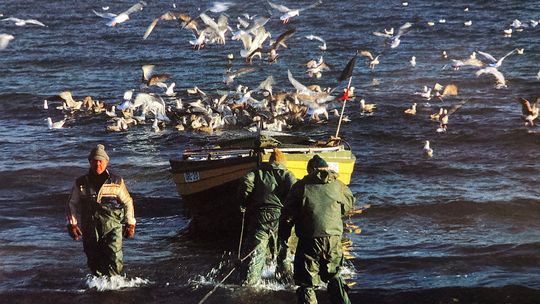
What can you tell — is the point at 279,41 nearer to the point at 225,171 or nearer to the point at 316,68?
the point at 316,68

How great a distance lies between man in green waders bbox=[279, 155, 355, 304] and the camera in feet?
32.3

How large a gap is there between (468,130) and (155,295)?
14.0 meters

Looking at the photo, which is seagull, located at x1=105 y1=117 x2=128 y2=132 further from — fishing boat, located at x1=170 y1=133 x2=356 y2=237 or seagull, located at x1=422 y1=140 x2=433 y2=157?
fishing boat, located at x1=170 y1=133 x2=356 y2=237

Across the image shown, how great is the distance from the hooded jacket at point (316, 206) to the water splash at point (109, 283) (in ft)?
9.02

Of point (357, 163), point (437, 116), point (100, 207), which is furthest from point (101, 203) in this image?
point (437, 116)

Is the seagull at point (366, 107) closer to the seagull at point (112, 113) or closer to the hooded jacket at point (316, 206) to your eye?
the seagull at point (112, 113)

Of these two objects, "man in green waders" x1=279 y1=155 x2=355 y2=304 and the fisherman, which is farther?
the fisherman

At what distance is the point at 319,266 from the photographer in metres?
10.0

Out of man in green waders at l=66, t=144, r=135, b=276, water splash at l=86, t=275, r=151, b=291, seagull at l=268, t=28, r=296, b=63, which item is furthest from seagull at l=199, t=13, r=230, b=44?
man in green waders at l=66, t=144, r=135, b=276

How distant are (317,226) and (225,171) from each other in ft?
16.1

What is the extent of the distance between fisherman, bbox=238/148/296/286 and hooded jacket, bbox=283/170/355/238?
5.67ft

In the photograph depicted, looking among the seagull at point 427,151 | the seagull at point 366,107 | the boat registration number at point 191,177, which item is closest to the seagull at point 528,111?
the seagull at point 427,151

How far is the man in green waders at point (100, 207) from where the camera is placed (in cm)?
1060

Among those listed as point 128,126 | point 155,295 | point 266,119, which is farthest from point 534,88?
point 155,295
